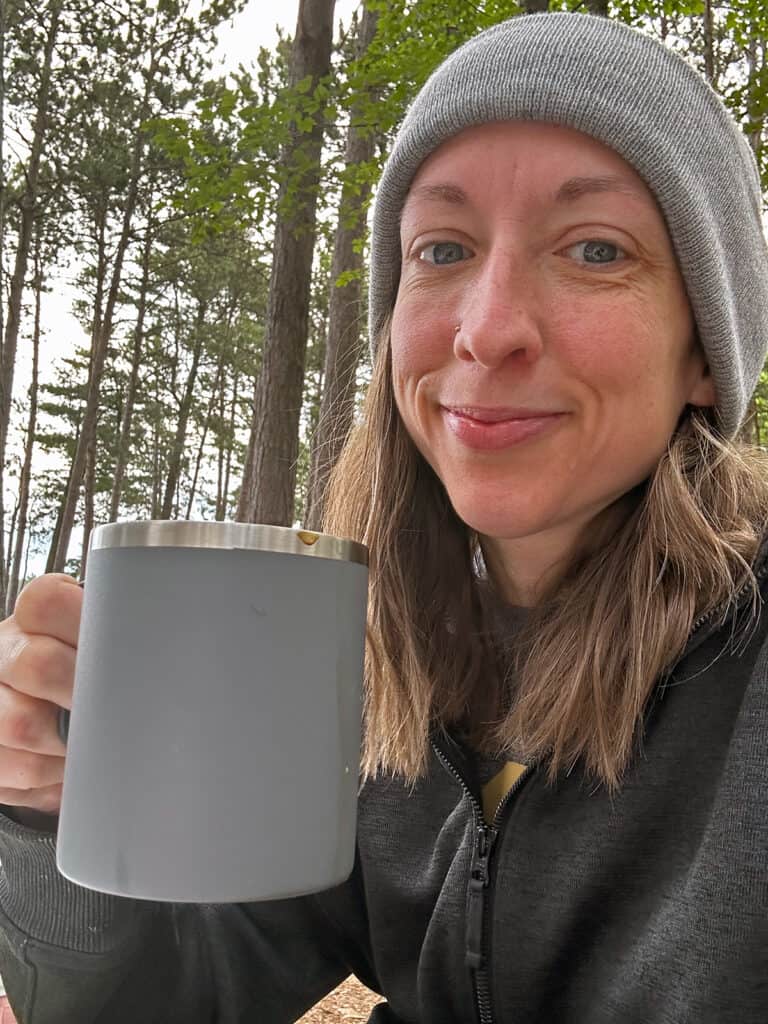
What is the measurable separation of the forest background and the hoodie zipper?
0.73m

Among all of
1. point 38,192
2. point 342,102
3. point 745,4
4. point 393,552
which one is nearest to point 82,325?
point 38,192

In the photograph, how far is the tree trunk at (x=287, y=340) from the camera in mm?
6734

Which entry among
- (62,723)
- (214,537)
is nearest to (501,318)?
(214,537)

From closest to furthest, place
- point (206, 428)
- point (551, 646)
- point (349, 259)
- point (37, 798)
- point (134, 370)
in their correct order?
point (37, 798) → point (551, 646) → point (349, 259) → point (134, 370) → point (206, 428)

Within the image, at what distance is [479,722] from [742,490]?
21.8 inches

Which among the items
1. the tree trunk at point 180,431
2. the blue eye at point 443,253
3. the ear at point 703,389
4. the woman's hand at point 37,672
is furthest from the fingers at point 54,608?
the tree trunk at point 180,431

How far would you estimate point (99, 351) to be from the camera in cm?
1847

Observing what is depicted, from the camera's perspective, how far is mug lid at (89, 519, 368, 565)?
685 mm

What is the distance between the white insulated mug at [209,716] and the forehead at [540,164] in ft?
2.48

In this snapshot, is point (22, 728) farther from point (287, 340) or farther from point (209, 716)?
point (287, 340)

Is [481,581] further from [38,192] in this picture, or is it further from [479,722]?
[38,192]

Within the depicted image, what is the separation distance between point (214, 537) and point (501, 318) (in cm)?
63

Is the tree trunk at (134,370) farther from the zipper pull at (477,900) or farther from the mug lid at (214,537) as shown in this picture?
the mug lid at (214,537)

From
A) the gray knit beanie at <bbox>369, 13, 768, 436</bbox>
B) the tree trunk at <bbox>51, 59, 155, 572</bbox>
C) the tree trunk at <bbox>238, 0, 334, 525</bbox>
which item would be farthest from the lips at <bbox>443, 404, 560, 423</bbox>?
the tree trunk at <bbox>51, 59, 155, 572</bbox>
